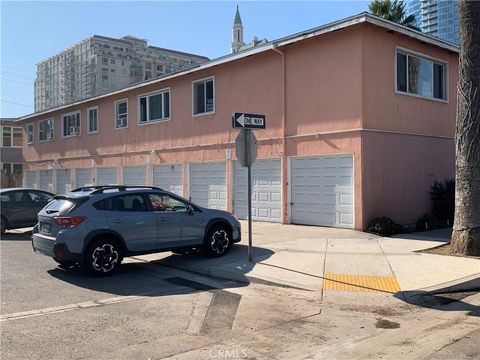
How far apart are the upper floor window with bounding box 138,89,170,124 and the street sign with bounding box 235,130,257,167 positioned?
12.0 m

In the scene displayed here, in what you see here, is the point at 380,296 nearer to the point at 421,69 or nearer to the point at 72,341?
the point at 72,341

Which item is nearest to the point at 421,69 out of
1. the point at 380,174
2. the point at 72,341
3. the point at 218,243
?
the point at 380,174

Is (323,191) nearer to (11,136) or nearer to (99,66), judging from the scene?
(11,136)

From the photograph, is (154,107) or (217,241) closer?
(217,241)

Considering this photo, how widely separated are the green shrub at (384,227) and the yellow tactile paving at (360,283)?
5056 millimetres

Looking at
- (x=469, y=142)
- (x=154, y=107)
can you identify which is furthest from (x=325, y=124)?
(x=154, y=107)

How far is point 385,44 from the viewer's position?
14.6 m

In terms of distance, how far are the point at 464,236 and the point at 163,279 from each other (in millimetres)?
6245

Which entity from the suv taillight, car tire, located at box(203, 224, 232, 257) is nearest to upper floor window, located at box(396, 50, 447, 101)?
car tire, located at box(203, 224, 232, 257)

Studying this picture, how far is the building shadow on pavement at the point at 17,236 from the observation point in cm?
1454

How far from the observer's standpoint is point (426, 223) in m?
15.0

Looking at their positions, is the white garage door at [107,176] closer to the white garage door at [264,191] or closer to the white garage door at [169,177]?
the white garage door at [169,177]

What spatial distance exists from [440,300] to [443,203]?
8.95 m

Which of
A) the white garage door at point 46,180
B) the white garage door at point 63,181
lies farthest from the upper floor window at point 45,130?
the white garage door at point 63,181
